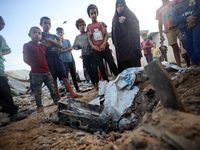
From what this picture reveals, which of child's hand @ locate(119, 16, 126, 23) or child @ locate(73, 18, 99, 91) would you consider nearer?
child's hand @ locate(119, 16, 126, 23)

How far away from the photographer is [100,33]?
2615 mm

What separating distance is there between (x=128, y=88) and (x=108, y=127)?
0.80 metres

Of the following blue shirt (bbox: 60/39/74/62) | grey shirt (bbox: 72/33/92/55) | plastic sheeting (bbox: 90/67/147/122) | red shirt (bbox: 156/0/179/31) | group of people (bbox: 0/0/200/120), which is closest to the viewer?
plastic sheeting (bbox: 90/67/147/122)

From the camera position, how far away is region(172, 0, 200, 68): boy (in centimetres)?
173

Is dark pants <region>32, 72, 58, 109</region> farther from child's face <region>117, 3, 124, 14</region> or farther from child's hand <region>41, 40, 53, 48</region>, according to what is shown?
child's face <region>117, 3, 124, 14</region>

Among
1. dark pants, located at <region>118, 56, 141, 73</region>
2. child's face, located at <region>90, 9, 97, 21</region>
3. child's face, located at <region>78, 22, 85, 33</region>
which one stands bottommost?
dark pants, located at <region>118, 56, 141, 73</region>

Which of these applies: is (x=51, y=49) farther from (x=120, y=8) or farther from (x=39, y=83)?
(x=120, y=8)

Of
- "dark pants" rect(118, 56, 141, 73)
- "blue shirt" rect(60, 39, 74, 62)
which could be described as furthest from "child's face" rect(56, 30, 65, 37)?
"dark pants" rect(118, 56, 141, 73)

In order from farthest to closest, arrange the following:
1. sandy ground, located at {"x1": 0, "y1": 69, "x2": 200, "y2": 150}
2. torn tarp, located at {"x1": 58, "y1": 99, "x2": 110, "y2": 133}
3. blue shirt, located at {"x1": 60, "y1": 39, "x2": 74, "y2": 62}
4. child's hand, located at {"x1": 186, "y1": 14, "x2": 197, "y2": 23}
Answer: blue shirt, located at {"x1": 60, "y1": 39, "x2": 74, "y2": 62} → child's hand, located at {"x1": 186, "y1": 14, "x2": 197, "y2": 23} → torn tarp, located at {"x1": 58, "y1": 99, "x2": 110, "y2": 133} → sandy ground, located at {"x1": 0, "y1": 69, "x2": 200, "y2": 150}

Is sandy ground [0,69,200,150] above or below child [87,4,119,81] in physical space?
below

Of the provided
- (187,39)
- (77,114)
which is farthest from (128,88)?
(187,39)

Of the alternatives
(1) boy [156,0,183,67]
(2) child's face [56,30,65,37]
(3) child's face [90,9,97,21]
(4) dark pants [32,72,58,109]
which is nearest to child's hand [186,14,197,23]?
(1) boy [156,0,183,67]

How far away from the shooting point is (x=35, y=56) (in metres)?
2.26

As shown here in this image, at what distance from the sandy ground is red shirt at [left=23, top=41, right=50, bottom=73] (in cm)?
114
